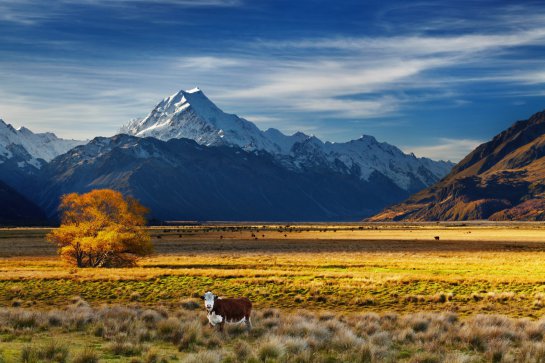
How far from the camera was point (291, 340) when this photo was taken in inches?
709

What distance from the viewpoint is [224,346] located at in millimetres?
18906

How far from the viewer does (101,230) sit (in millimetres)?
61531

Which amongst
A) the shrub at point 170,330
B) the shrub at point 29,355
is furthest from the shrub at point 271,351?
the shrub at point 29,355

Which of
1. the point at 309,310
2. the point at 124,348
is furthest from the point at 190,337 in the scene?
the point at 309,310

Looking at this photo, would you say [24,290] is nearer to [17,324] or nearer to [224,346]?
[17,324]

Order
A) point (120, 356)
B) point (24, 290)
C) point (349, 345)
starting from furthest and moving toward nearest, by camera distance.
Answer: point (24, 290) < point (349, 345) < point (120, 356)

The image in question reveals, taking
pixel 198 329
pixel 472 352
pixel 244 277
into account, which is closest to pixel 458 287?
pixel 244 277

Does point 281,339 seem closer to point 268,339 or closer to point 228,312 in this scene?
point 268,339

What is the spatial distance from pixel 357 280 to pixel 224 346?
2460 centimetres

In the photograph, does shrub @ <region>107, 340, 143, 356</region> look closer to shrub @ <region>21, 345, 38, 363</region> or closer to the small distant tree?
shrub @ <region>21, 345, 38, 363</region>

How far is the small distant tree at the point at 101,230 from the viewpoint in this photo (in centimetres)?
6116

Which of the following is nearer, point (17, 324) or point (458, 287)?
point (17, 324)

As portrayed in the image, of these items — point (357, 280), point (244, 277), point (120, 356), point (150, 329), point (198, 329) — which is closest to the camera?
point (120, 356)

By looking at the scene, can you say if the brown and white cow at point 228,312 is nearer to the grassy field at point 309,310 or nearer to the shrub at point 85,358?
the grassy field at point 309,310
